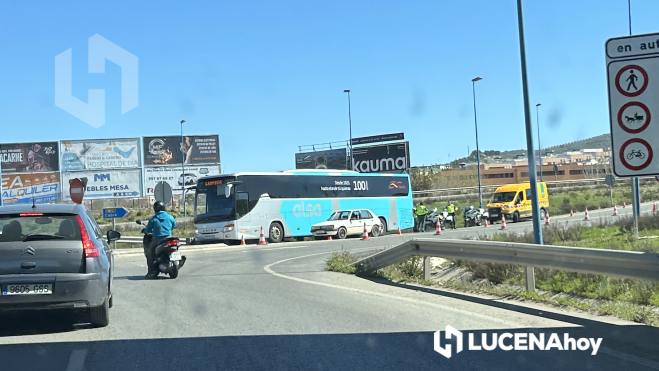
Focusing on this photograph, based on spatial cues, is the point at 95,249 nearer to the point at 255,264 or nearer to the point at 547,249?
the point at 547,249

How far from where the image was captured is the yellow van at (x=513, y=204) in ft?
131

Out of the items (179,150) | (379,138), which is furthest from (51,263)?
(179,150)

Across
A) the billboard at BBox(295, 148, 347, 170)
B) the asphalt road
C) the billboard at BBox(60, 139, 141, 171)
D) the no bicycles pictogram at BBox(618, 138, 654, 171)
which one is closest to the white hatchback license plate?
the asphalt road

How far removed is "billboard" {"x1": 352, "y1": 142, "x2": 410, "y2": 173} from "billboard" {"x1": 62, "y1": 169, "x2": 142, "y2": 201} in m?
21.9

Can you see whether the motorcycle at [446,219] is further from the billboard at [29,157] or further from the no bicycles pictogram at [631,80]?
the billboard at [29,157]

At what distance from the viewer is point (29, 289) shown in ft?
24.8

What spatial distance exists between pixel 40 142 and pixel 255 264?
5112 centimetres

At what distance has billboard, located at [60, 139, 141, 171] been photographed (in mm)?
62500

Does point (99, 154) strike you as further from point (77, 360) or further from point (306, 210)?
point (77, 360)

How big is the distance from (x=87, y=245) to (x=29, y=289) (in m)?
0.83

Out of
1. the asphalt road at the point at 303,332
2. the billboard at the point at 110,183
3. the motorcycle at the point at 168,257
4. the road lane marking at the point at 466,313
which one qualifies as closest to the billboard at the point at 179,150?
the billboard at the point at 110,183

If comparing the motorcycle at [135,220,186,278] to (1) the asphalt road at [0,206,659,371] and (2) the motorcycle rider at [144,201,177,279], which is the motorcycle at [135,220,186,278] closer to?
(2) the motorcycle rider at [144,201,177,279]

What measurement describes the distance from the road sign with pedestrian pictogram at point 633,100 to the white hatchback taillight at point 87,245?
610cm

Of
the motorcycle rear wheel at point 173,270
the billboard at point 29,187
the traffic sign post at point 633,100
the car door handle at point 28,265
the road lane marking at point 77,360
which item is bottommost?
the road lane marking at point 77,360
